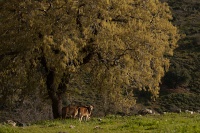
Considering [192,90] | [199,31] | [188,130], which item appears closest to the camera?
[188,130]

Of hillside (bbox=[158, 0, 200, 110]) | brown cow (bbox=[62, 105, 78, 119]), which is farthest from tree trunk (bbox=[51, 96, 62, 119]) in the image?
hillside (bbox=[158, 0, 200, 110])

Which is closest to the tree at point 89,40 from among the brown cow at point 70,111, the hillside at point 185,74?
the brown cow at point 70,111

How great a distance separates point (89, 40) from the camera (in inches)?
878

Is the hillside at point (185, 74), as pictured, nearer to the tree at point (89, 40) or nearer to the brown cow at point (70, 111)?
the tree at point (89, 40)

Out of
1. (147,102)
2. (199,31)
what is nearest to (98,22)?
(147,102)

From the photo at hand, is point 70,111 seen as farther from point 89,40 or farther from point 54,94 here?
point 89,40

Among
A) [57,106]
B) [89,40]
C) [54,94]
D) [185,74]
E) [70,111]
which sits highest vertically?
[89,40]

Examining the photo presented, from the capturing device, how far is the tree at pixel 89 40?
66.6 ft

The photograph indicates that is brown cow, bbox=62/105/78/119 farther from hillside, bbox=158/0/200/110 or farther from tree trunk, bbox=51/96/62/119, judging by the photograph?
hillside, bbox=158/0/200/110

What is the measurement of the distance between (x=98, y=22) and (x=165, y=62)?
5.32m

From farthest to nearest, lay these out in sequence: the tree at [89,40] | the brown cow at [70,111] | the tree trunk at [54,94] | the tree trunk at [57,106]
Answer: the tree trunk at [57,106]
the tree trunk at [54,94]
the brown cow at [70,111]
the tree at [89,40]

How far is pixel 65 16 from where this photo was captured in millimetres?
20766

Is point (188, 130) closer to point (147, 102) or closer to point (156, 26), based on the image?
point (156, 26)

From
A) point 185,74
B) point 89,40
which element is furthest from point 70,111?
point 185,74
